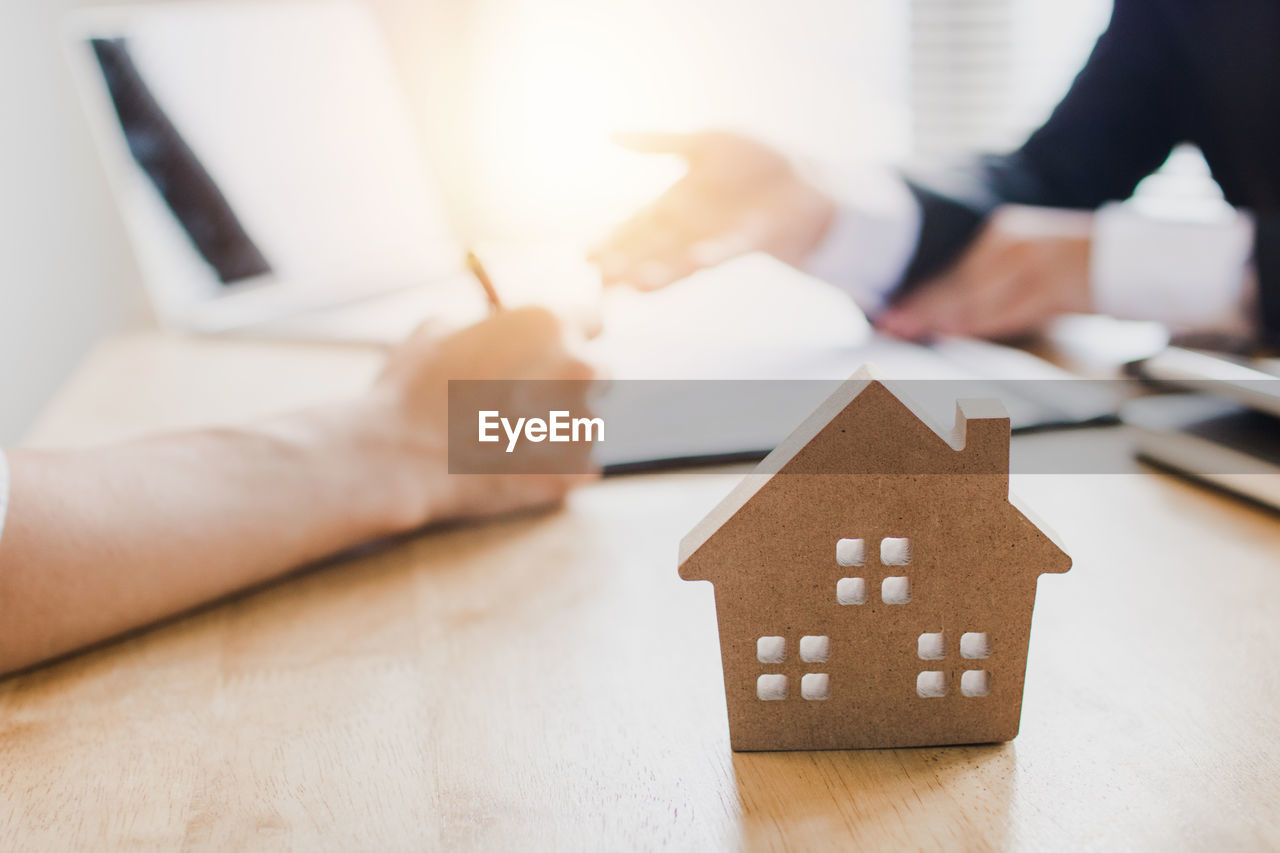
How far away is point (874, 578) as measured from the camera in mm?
307

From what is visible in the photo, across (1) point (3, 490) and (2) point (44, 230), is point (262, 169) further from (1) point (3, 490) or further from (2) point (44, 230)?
(1) point (3, 490)

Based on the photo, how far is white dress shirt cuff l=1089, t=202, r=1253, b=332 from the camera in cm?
86

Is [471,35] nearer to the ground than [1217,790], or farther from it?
farther from it

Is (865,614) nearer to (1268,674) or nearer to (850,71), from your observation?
(1268,674)

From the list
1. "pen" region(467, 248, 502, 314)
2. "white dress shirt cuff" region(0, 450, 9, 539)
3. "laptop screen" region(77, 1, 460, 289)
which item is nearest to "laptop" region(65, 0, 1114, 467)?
"laptop screen" region(77, 1, 460, 289)

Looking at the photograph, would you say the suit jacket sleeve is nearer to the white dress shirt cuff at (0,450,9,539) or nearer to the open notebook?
the open notebook

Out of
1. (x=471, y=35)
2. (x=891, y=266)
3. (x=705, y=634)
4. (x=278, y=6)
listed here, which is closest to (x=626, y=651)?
(x=705, y=634)

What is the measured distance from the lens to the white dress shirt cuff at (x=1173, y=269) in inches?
33.8

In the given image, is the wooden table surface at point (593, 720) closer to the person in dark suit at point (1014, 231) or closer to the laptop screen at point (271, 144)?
the person in dark suit at point (1014, 231)

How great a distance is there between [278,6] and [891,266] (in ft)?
2.84

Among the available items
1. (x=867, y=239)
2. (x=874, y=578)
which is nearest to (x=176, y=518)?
(x=874, y=578)

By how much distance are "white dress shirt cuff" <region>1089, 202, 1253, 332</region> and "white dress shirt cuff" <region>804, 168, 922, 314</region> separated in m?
0.19

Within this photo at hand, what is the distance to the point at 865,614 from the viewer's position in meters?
0.31

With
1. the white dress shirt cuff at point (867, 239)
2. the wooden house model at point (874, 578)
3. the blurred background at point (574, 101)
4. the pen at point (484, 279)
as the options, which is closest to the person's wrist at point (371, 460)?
the pen at point (484, 279)
